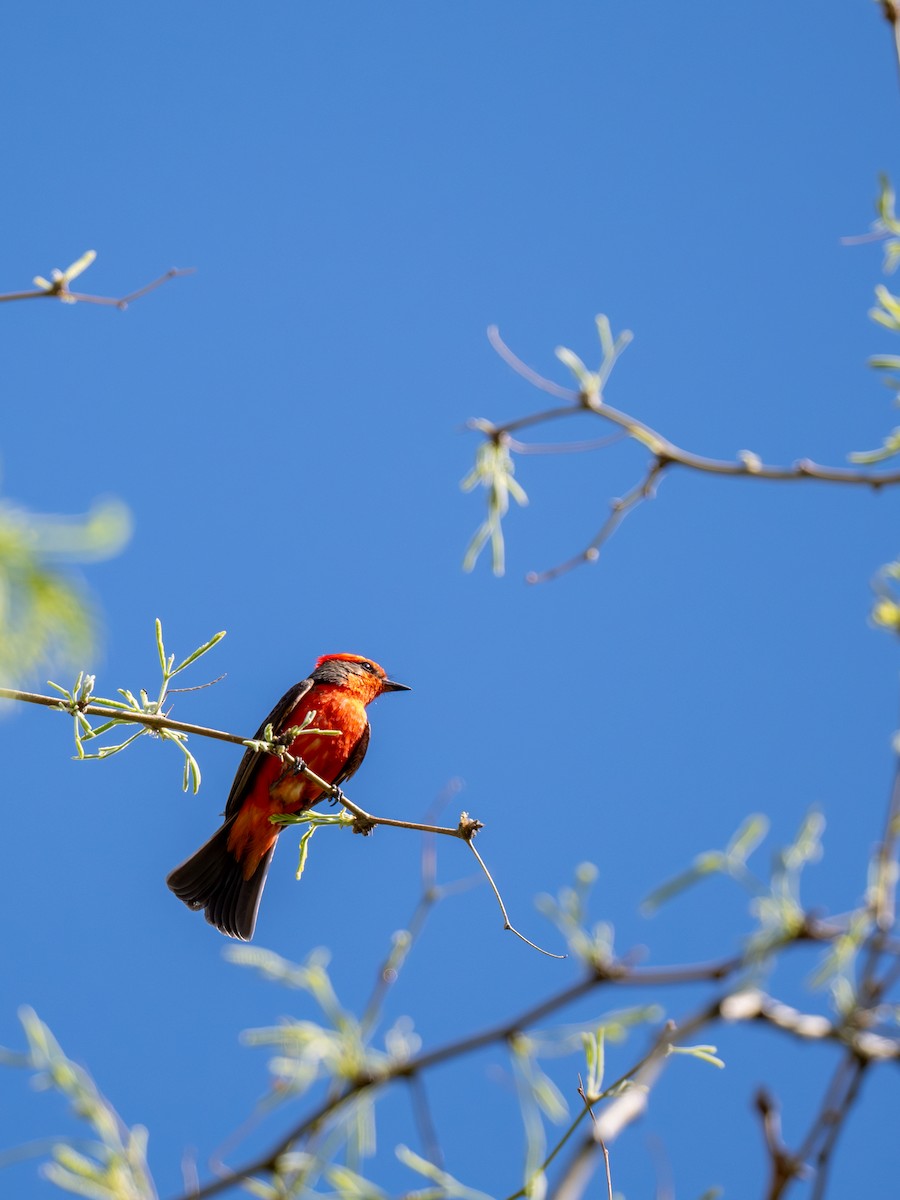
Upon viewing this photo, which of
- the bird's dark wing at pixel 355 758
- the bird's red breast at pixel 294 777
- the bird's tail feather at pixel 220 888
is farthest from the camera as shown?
the bird's dark wing at pixel 355 758

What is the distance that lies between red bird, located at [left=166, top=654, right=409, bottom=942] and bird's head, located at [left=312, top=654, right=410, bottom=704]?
0.33 meters

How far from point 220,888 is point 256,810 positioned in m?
0.51

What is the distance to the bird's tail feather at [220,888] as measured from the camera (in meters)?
6.52

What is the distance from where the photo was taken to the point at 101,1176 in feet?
4.05

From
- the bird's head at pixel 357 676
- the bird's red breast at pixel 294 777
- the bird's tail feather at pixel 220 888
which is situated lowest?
the bird's tail feather at pixel 220 888

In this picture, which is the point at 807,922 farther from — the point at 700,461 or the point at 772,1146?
the point at 700,461

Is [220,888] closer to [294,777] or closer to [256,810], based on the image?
[256,810]

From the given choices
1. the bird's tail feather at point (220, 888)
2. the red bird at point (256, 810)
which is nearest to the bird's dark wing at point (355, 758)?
the red bird at point (256, 810)

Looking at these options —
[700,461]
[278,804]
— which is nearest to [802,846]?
[700,461]

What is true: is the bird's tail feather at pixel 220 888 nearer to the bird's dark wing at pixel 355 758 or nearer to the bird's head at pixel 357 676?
the bird's dark wing at pixel 355 758

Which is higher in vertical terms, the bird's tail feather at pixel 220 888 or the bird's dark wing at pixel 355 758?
the bird's dark wing at pixel 355 758

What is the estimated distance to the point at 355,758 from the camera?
693 centimetres

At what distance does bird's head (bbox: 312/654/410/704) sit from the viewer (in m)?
7.27

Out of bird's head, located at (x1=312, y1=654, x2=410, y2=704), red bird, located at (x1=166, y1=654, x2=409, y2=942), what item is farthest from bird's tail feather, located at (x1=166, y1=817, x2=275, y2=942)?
bird's head, located at (x1=312, y1=654, x2=410, y2=704)
